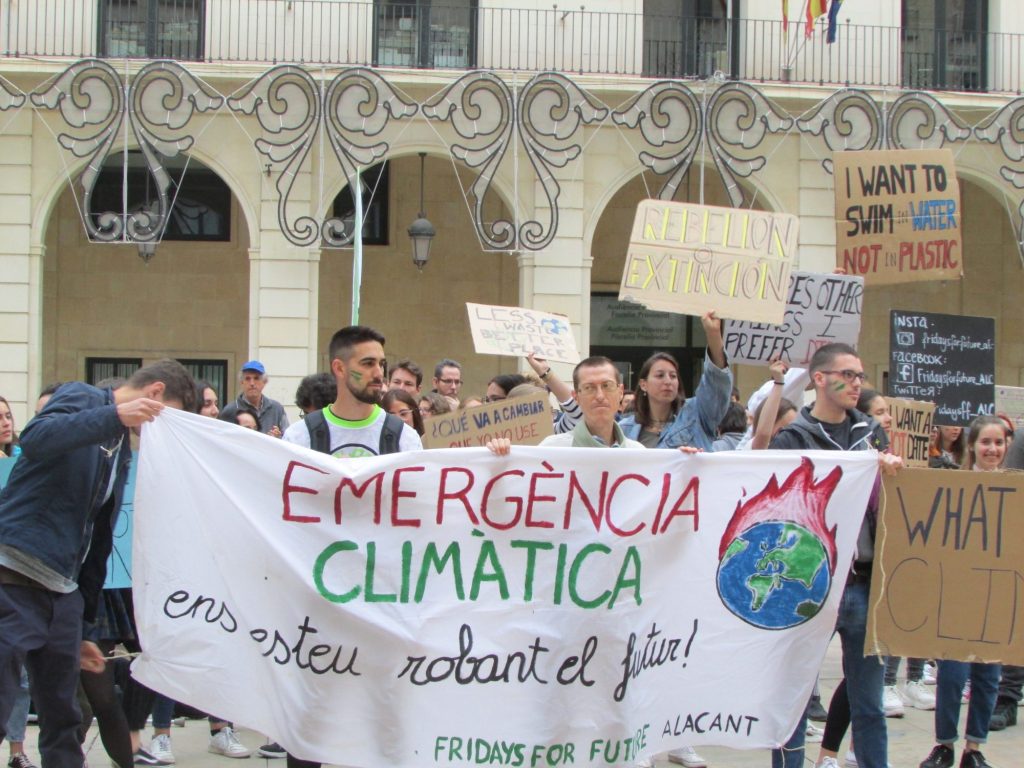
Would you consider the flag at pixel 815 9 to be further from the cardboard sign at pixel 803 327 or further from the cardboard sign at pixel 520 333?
the cardboard sign at pixel 803 327

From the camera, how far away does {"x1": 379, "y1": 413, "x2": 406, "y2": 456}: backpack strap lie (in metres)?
5.59

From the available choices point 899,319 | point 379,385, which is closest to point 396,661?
point 379,385

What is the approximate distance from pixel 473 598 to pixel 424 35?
544 inches

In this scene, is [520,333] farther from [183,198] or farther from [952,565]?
[183,198]

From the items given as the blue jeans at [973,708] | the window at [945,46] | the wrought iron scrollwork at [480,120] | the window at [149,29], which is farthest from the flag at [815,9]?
the blue jeans at [973,708]

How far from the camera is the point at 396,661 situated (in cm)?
518

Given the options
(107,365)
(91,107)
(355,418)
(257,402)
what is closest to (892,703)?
(355,418)

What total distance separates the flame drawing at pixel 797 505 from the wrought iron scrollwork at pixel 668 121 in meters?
11.8

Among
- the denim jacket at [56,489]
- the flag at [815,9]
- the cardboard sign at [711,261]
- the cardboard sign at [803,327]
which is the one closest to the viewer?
the denim jacket at [56,489]

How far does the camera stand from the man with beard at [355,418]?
18.3 ft

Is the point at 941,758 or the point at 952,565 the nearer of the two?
the point at 952,565

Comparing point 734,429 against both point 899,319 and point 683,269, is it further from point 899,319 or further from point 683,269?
point 899,319

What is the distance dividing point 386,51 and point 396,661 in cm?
1391

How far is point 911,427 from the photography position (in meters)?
8.62
